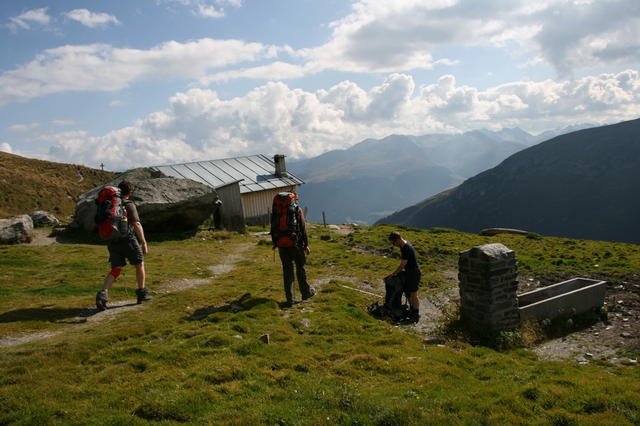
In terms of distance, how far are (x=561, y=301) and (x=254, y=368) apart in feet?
32.4

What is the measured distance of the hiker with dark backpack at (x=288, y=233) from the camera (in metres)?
11.4

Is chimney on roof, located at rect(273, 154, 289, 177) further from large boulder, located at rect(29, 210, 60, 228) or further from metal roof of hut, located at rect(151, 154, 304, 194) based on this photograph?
large boulder, located at rect(29, 210, 60, 228)

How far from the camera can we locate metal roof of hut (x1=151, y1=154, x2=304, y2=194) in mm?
35375

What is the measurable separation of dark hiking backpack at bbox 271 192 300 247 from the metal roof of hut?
23.4 metres

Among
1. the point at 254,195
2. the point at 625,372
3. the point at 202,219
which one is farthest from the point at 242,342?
the point at 254,195

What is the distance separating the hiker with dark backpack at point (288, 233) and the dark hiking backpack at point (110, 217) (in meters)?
3.86

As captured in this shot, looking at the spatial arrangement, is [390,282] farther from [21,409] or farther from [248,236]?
[248,236]

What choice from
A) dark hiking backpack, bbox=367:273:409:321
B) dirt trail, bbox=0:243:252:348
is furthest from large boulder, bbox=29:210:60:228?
dark hiking backpack, bbox=367:273:409:321

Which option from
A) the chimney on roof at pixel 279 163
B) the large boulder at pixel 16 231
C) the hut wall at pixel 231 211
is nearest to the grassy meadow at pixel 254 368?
the large boulder at pixel 16 231

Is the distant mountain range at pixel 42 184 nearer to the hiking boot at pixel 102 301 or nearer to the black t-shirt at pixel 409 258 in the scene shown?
the hiking boot at pixel 102 301

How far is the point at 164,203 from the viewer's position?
76.4 feet

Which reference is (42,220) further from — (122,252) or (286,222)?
(286,222)

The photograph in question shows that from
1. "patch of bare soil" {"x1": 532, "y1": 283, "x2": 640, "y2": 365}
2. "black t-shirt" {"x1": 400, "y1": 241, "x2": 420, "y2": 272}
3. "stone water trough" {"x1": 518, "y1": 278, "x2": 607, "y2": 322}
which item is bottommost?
"patch of bare soil" {"x1": 532, "y1": 283, "x2": 640, "y2": 365}

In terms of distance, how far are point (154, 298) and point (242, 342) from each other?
4.58m
